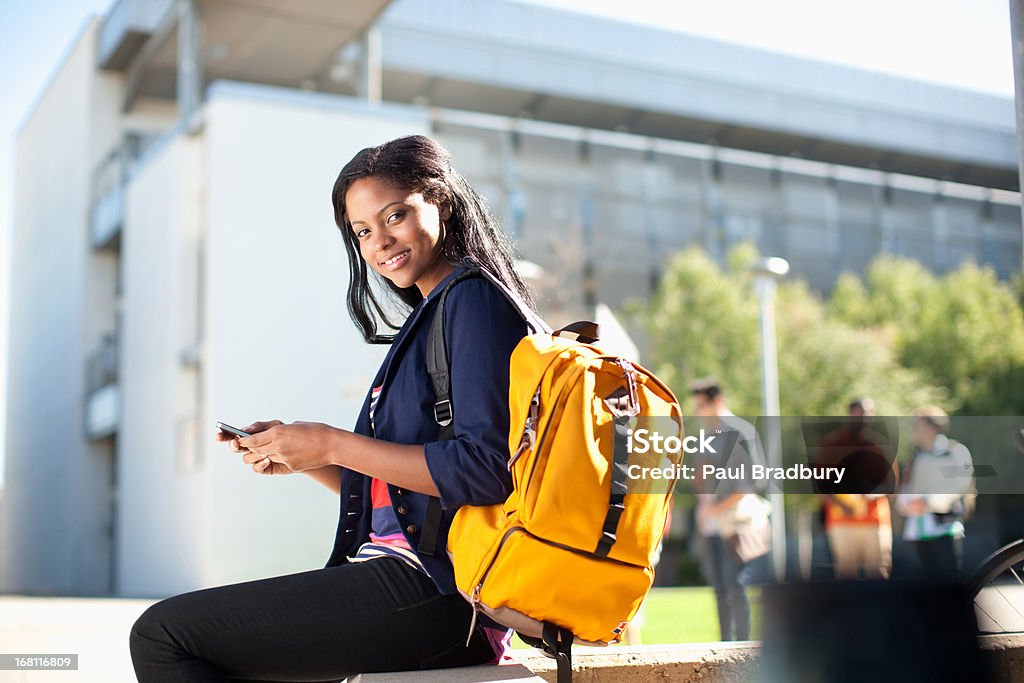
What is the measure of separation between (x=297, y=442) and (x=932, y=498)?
582 cm

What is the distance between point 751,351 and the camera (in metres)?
29.5

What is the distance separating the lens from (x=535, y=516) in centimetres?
176

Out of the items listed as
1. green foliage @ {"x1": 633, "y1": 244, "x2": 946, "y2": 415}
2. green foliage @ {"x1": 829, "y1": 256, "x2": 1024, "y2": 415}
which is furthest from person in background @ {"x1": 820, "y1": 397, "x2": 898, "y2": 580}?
green foliage @ {"x1": 829, "y1": 256, "x2": 1024, "y2": 415}

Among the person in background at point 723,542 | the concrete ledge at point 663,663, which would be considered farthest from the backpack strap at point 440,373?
the person in background at point 723,542

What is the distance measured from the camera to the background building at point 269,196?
16188 millimetres

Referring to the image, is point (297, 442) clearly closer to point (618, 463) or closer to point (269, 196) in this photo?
point (618, 463)

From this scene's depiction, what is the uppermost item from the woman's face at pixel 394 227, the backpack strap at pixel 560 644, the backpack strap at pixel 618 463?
the woman's face at pixel 394 227

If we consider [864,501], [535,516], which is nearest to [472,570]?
[535,516]

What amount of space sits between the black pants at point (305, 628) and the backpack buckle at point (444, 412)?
0.84 feet

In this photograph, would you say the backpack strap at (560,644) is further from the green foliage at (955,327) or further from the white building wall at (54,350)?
the green foliage at (955,327)

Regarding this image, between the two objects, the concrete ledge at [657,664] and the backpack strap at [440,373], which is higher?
the backpack strap at [440,373]

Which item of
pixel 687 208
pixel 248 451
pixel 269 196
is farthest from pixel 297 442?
pixel 687 208

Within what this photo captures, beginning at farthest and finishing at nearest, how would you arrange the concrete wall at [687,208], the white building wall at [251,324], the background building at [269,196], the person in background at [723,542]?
the concrete wall at [687,208] < the background building at [269,196] < the white building wall at [251,324] < the person in background at [723,542]

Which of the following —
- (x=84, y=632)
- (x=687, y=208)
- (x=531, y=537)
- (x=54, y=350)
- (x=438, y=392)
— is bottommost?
(x=84, y=632)
